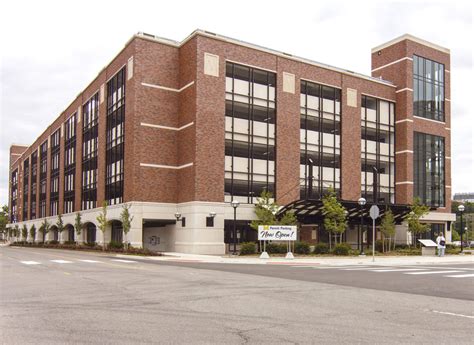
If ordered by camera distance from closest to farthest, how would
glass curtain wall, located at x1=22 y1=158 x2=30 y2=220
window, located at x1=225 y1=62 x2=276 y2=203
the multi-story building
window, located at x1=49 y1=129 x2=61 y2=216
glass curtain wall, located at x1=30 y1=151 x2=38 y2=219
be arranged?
1. the multi-story building
2. window, located at x1=225 y1=62 x2=276 y2=203
3. window, located at x1=49 y1=129 x2=61 y2=216
4. glass curtain wall, located at x1=30 y1=151 x2=38 y2=219
5. glass curtain wall, located at x1=22 y1=158 x2=30 y2=220

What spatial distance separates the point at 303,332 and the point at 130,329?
9.22ft

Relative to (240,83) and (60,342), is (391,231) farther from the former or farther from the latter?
(60,342)

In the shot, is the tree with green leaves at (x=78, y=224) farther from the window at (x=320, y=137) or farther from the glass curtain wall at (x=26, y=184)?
the glass curtain wall at (x=26, y=184)

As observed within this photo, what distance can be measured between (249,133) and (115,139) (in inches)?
530

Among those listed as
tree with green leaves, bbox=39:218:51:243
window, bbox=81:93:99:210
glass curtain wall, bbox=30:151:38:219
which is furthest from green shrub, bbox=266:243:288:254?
glass curtain wall, bbox=30:151:38:219

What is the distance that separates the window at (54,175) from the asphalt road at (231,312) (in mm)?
60132

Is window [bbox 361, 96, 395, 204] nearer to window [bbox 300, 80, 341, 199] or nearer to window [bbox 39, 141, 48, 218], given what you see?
window [bbox 300, 80, 341, 199]

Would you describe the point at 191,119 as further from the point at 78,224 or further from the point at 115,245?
the point at 78,224

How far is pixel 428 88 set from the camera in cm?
5731

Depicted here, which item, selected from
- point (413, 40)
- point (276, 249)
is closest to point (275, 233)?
point (276, 249)

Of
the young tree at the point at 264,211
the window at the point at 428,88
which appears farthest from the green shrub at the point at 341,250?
the window at the point at 428,88

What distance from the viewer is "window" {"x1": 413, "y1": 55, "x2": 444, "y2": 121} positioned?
56219 mm

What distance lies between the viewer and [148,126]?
44.0m

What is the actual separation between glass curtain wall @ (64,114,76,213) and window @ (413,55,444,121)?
42050 mm
